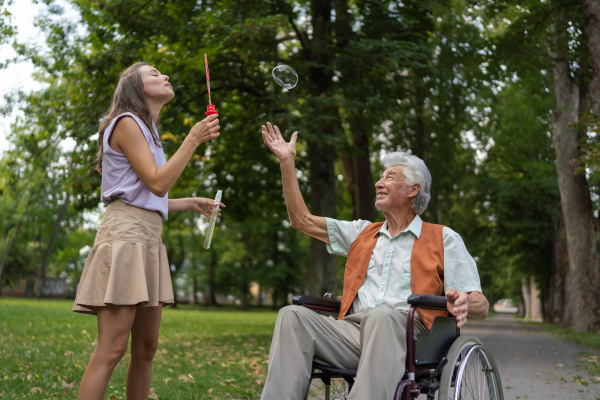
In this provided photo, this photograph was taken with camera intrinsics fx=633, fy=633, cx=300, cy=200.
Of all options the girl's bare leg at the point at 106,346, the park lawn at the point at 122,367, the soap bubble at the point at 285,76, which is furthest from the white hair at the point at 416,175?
the park lawn at the point at 122,367

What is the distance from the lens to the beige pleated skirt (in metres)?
2.70

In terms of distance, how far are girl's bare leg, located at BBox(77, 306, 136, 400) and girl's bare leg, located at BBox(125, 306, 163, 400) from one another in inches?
5.4

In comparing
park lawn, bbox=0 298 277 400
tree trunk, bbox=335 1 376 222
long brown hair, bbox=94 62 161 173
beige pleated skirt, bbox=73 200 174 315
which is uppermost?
tree trunk, bbox=335 1 376 222

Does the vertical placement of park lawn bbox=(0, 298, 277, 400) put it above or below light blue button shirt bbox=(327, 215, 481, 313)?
below

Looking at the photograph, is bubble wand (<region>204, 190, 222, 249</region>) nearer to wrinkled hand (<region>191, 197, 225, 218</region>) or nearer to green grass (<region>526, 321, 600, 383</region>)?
wrinkled hand (<region>191, 197, 225, 218</region>)

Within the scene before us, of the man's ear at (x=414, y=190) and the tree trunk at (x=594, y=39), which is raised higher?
the tree trunk at (x=594, y=39)

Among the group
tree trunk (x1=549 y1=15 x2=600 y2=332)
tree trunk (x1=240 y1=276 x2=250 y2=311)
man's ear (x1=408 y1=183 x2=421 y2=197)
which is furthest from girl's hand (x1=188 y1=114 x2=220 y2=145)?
tree trunk (x1=240 y1=276 x2=250 y2=311)

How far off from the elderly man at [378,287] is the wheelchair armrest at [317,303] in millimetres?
119

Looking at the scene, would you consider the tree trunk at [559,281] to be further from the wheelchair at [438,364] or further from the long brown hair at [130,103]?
the long brown hair at [130,103]

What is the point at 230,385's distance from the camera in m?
6.32

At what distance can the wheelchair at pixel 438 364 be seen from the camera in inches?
112

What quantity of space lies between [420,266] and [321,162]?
9672mm

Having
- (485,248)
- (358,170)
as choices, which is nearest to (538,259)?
(485,248)

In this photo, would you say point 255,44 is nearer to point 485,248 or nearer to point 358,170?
point 358,170
